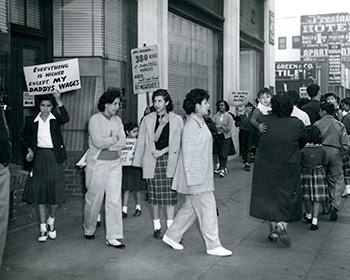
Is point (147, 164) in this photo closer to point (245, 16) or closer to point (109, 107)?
point (109, 107)

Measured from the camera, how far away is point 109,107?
6.78 m

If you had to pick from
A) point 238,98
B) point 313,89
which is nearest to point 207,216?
point 313,89

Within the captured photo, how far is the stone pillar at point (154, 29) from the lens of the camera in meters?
11.2

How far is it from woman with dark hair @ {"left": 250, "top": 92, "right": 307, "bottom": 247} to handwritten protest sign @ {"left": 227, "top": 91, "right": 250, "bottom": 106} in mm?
9115

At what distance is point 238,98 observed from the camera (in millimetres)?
15961

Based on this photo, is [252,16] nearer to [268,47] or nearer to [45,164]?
[268,47]

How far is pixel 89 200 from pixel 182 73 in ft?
25.0

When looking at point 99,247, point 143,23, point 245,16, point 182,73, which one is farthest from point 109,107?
point 245,16

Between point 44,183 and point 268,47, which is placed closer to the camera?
point 44,183

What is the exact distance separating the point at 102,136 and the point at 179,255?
1.66 m

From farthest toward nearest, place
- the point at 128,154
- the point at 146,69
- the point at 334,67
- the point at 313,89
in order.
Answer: the point at 334,67, the point at 313,89, the point at 146,69, the point at 128,154

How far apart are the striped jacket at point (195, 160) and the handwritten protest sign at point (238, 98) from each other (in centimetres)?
960

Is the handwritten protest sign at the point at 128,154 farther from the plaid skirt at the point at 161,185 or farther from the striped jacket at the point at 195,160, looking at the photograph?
the striped jacket at the point at 195,160

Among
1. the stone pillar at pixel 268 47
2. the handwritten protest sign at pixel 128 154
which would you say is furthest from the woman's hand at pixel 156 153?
the stone pillar at pixel 268 47
